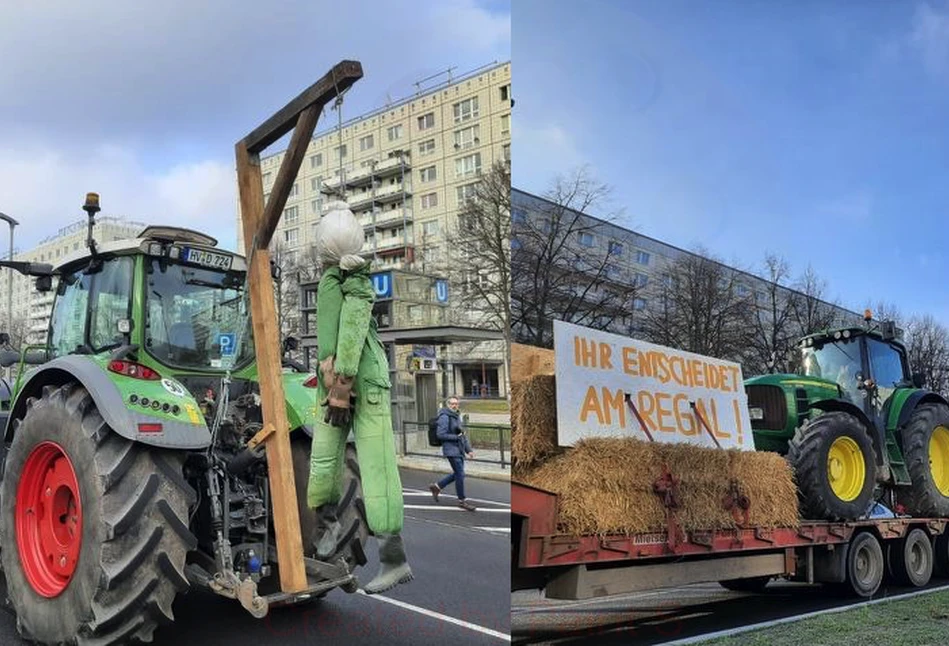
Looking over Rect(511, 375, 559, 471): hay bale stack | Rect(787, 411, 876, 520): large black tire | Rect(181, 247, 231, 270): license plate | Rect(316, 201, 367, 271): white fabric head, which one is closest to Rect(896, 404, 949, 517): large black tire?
Rect(787, 411, 876, 520): large black tire

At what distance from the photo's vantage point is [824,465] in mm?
3381

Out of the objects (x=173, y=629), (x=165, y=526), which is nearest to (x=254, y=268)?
(x=165, y=526)

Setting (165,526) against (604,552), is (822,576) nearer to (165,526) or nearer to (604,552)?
(604,552)

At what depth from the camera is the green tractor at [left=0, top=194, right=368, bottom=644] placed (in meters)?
2.77

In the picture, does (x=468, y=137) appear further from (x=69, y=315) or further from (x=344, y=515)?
(x=69, y=315)

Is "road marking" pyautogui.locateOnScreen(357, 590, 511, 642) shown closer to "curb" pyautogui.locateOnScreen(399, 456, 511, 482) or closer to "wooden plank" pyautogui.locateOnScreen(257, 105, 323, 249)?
"curb" pyautogui.locateOnScreen(399, 456, 511, 482)

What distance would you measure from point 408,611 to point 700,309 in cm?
207

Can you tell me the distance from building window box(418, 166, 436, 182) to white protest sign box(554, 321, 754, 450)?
1.66ft

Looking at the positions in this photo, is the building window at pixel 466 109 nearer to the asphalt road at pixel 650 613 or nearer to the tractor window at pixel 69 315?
the asphalt road at pixel 650 613

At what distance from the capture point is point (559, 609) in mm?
2633

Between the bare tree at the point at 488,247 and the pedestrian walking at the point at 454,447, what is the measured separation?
326mm

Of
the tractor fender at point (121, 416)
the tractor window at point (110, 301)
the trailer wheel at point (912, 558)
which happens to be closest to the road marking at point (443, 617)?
the tractor fender at point (121, 416)

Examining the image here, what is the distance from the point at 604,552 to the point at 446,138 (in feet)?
5.15

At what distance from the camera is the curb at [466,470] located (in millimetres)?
2703
